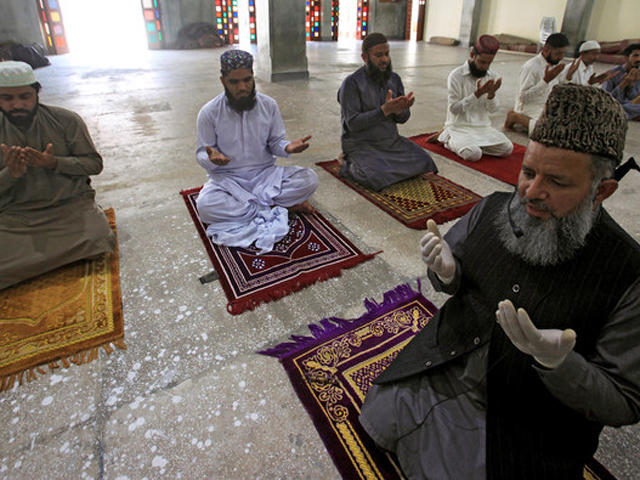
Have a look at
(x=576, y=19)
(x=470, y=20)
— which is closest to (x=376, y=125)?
(x=576, y=19)

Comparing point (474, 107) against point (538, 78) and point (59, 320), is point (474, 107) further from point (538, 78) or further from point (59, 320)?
point (59, 320)

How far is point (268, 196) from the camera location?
293cm

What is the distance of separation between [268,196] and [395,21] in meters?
15.1

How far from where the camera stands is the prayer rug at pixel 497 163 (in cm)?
385

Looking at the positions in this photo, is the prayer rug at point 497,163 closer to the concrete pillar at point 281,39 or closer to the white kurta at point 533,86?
the white kurta at point 533,86

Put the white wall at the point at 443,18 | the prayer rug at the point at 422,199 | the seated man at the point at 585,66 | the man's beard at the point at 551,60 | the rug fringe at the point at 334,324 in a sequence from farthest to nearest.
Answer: the white wall at the point at 443,18 < the seated man at the point at 585,66 < the man's beard at the point at 551,60 < the prayer rug at the point at 422,199 < the rug fringe at the point at 334,324

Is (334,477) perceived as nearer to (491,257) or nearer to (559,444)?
(559,444)

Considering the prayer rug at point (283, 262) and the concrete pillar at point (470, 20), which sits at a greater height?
the concrete pillar at point (470, 20)

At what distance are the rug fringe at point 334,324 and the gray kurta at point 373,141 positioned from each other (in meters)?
1.42

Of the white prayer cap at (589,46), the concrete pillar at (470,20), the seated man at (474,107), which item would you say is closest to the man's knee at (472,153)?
the seated man at (474,107)

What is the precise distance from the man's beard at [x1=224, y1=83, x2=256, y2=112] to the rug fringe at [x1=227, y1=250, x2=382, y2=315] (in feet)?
4.13

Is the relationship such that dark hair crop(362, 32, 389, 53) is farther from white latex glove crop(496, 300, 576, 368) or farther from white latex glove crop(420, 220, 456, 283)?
white latex glove crop(496, 300, 576, 368)

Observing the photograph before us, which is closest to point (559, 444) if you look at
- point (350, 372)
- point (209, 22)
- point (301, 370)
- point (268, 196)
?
point (350, 372)

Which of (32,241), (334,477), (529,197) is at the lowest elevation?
(334,477)
